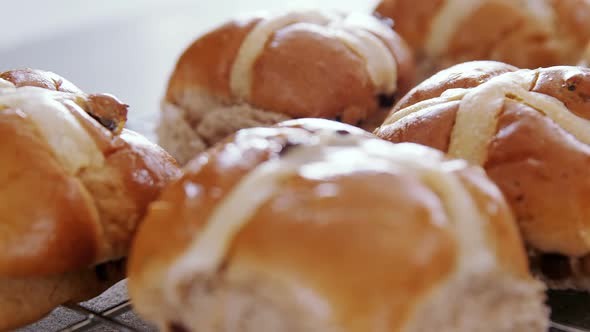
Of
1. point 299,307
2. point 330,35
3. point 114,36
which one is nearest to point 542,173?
point 299,307

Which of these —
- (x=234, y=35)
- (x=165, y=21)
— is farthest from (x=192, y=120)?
(x=165, y=21)

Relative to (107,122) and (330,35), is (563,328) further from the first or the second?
(330,35)

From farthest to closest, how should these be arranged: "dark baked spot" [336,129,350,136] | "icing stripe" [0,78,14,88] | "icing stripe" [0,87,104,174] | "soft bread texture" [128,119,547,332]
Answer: "icing stripe" [0,78,14,88] → "icing stripe" [0,87,104,174] → "dark baked spot" [336,129,350,136] → "soft bread texture" [128,119,547,332]

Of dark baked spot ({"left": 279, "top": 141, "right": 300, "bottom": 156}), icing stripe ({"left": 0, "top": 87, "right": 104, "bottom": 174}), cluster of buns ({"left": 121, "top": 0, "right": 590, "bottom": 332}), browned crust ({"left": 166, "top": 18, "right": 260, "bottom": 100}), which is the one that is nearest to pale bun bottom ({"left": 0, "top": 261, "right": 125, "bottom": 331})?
icing stripe ({"left": 0, "top": 87, "right": 104, "bottom": 174})

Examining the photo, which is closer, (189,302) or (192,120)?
(189,302)

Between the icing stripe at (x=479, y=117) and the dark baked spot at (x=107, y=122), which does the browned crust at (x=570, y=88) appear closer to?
the icing stripe at (x=479, y=117)

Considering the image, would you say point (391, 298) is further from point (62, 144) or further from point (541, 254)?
point (62, 144)

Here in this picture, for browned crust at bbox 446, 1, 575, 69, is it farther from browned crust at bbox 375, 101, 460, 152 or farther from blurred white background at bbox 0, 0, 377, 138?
blurred white background at bbox 0, 0, 377, 138
